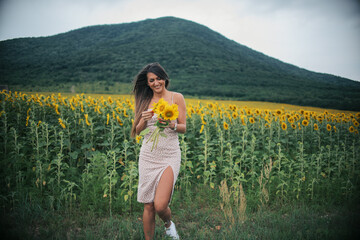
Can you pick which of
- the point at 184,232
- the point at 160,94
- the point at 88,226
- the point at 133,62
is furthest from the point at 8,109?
the point at 133,62

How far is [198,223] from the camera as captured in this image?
3.18m

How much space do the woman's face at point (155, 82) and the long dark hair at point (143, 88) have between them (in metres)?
0.05

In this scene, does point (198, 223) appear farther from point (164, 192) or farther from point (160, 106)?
point (160, 106)

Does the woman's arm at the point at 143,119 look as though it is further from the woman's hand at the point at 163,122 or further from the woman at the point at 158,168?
the woman's hand at the point at 163,122

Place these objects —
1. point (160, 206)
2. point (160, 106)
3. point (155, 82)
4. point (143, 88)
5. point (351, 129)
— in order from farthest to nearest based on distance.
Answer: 1. point (351, 129)
2. point (143, 88)
3. point (155, 82)
4. point (160, 206)
5. point (160, 106)

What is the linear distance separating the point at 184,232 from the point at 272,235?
41.7 inches

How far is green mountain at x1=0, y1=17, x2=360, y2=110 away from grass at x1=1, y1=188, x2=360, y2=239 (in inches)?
1411

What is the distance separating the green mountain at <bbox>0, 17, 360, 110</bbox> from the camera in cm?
4653

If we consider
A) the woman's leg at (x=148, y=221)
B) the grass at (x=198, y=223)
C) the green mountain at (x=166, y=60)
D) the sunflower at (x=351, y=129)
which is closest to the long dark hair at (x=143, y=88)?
the woman's leg at (x=148, y=221)

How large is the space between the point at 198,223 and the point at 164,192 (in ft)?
3.67

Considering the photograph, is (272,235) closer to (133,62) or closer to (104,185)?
(104,185)

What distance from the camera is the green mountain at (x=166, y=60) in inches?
1832

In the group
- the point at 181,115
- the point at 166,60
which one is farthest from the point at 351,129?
the point at 166,60

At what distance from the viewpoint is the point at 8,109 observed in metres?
5.90
